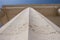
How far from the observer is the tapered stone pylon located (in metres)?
0.58

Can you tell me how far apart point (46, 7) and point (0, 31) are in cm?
68

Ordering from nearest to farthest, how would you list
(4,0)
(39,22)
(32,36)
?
(32,36)
(39,22)
(4,0)

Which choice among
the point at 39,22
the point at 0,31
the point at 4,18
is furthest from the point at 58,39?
the point at 4,18

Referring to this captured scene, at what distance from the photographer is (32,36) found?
0.57 m

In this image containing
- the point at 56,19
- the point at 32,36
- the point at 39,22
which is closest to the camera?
the point at 32,36

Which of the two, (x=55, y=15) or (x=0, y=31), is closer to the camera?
(x=0, y=31)

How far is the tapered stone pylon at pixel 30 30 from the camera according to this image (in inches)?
23.0

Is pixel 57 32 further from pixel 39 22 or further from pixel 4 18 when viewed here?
pixel 4 18

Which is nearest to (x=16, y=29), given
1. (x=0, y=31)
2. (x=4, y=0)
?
(x=0, y=31)

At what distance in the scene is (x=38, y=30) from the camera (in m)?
0.64

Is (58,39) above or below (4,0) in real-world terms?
below

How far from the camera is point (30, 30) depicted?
0.62m

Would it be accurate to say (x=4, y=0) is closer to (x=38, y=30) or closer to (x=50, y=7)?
(x=50, y=7)

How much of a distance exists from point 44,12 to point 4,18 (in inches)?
15.0
